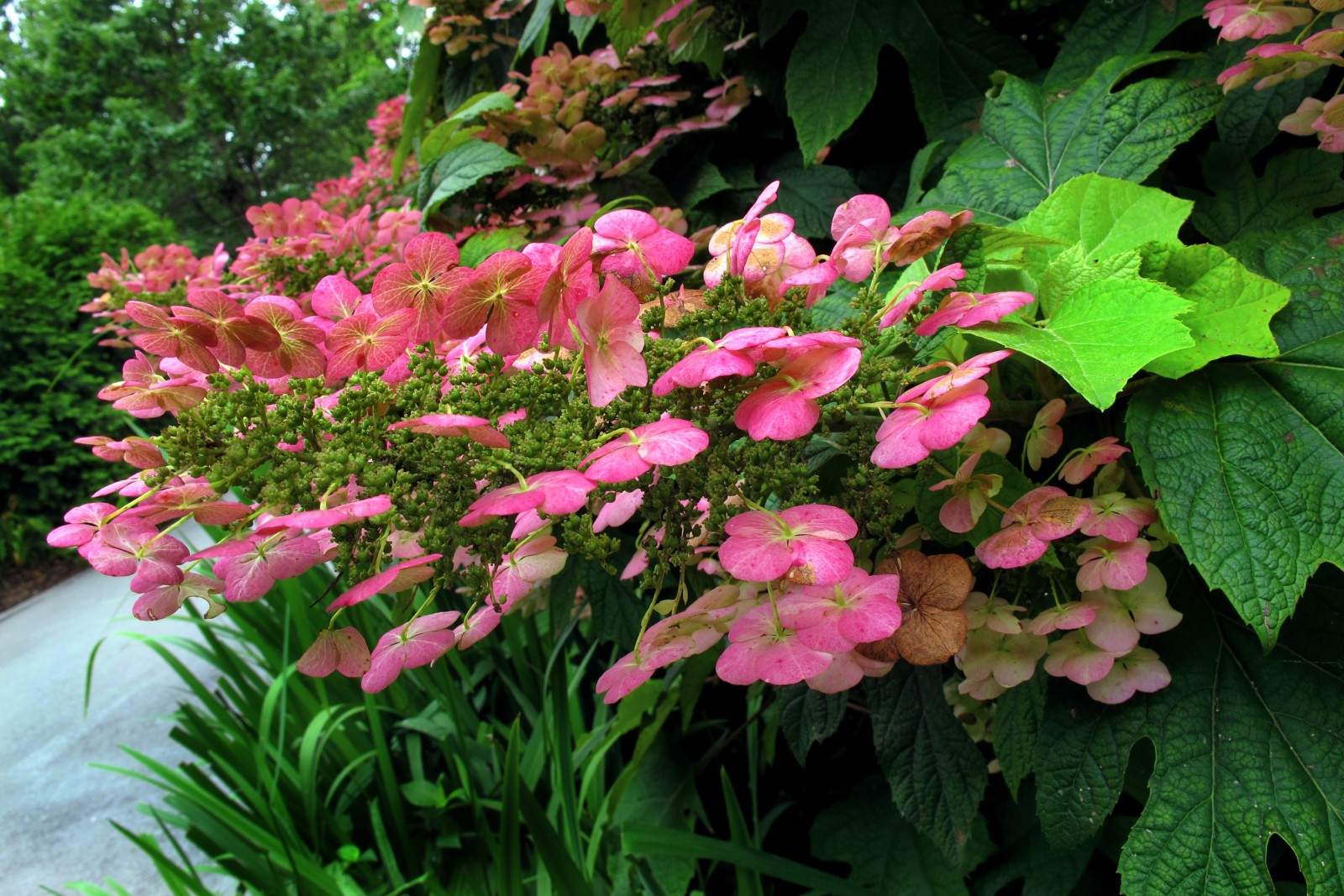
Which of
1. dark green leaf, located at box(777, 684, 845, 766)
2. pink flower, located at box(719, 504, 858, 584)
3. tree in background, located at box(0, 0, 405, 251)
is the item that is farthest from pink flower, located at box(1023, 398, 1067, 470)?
tree in background, located at box(0, 0, 405, 251)

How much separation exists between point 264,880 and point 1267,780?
5.25ft

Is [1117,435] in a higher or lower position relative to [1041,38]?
lower

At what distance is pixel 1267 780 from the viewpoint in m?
0.67

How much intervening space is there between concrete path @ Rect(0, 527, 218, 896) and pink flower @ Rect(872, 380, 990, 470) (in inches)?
90.7

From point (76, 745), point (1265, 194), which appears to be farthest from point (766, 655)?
point (76, 745)

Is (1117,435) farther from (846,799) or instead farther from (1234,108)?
(846,799)

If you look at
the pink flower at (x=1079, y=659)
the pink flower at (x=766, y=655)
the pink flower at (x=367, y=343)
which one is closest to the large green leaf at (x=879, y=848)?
the pink flower at (x=1079, y=659)

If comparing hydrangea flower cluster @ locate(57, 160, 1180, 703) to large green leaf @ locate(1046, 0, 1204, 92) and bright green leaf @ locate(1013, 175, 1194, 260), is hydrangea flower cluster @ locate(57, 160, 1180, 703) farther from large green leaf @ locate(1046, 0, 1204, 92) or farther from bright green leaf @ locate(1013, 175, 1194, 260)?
large green leaf @ locate(1046, 0, 1204, 92)

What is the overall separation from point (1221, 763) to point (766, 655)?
1.47ft

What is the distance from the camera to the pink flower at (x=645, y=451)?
41 cm

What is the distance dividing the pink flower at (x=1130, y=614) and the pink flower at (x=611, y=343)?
0.42 meters

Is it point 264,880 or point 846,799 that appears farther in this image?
point 264,880

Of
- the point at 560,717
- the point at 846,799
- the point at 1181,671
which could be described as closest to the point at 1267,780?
the point at 1181,671

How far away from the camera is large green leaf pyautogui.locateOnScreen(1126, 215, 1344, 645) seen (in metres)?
0.57
